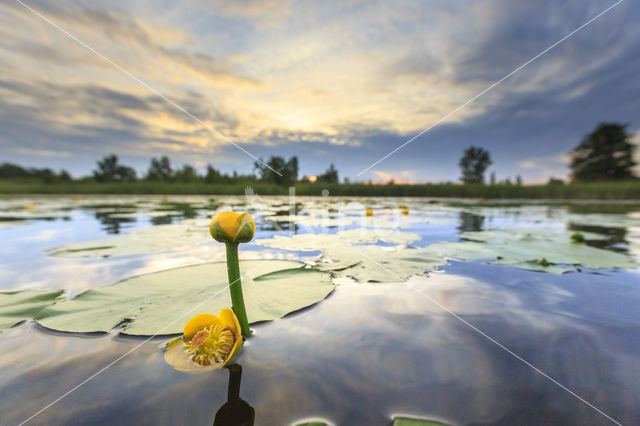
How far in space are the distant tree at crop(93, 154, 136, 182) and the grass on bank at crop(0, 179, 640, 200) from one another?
2624mm

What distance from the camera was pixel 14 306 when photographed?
1.32 meters

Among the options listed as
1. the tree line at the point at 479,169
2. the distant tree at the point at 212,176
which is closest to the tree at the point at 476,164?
the tree line at the point at 479,169

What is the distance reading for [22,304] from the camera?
1.35 m

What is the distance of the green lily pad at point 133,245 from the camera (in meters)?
2.54

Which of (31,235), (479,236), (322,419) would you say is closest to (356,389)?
(322,419)

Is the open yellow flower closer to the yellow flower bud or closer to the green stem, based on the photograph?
the green stem

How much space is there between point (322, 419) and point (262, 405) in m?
0.18

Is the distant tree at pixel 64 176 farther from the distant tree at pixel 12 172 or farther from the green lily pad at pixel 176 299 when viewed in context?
the green lily pad at pixel 176 299

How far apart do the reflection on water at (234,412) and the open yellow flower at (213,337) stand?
0.37ft

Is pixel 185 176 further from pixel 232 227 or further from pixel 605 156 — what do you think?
pixel 605 156

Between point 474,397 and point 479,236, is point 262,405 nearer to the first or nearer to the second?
point 474,397

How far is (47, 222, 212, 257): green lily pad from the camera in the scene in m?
2.54

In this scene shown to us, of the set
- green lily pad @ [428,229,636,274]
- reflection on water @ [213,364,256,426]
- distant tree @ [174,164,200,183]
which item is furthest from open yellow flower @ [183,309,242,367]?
distant tree @ [174,164,200,183]

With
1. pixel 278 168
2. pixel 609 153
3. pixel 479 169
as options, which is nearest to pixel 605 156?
pixel 609 153
